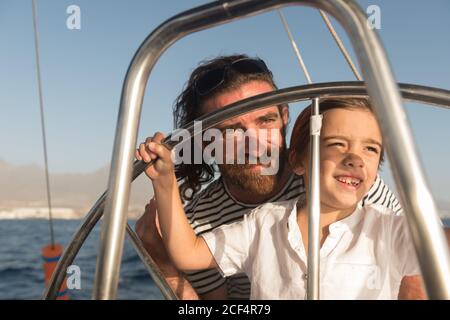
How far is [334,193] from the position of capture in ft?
3.30

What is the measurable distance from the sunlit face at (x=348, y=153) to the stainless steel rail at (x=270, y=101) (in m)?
0.19

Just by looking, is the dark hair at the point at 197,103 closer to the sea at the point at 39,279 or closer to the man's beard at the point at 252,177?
the man's beard at the point at 252,177

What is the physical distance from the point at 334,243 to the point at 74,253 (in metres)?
0.58

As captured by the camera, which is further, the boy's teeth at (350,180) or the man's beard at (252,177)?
the man's beard at (252,177)

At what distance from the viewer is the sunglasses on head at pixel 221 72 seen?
1.80m

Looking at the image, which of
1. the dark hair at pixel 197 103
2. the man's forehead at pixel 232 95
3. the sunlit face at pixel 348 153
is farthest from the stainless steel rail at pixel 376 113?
the man's forehead at pixel 232 95

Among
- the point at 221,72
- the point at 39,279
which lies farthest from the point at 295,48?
the point at 39,279

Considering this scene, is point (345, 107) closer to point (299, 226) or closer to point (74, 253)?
point (299, 226)

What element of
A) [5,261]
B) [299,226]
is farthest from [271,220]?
[5,261]

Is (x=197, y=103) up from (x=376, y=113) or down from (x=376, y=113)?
up

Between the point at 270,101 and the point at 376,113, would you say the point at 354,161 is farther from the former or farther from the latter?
the point at 376,113

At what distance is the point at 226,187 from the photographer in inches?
60.0

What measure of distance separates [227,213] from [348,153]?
0.56 metres

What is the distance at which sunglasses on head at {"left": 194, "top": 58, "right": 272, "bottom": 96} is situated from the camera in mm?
1800
